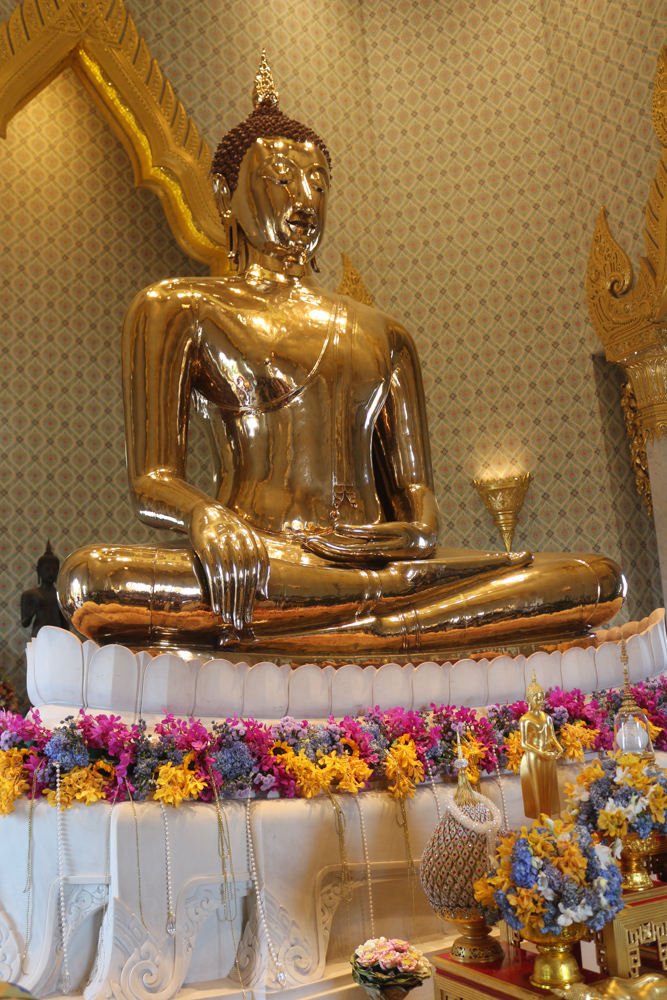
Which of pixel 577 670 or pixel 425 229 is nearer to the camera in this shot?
pixel 577 670

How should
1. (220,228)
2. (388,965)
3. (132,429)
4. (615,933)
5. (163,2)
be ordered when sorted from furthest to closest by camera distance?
(163,2) < (220,228) < (132,429) < (388,965) < (615,933)

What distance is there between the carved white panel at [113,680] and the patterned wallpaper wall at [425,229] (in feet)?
8.74

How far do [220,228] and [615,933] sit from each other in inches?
153

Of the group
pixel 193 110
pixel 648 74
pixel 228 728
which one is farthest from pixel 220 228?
pixel 228 728

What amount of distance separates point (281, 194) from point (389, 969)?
261 cm

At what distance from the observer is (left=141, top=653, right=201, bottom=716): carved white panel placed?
220cm

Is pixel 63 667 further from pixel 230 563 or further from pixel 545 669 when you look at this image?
pixel 545 669

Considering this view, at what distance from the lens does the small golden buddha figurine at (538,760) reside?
1859 mm

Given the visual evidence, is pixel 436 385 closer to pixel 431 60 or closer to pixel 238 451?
pixel 431 60

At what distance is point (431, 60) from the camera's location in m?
5.74

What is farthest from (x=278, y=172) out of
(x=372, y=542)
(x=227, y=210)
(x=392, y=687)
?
(x=392, y=687)

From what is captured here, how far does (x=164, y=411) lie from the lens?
10.2 ft

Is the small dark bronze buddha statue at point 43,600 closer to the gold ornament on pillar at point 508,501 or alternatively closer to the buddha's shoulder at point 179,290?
the buddha's shoulder at point 179,290

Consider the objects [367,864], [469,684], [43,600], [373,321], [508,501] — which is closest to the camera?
[367,864]
